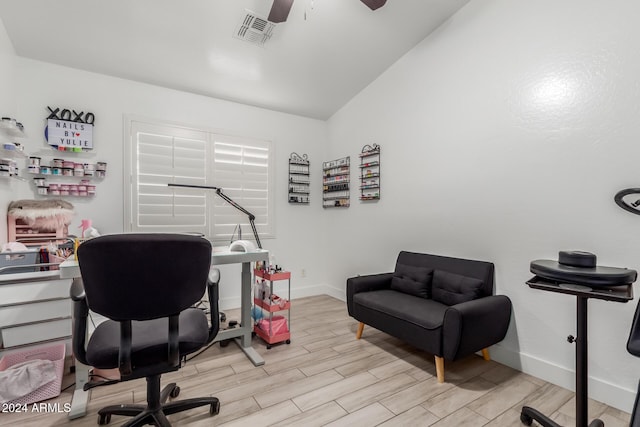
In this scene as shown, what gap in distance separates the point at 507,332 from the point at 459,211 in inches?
40.6

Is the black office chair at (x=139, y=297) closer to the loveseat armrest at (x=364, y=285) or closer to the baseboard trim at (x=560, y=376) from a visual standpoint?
the loveseat armrest at (x=364, y=285)

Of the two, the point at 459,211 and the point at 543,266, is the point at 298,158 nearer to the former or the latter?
the point at 459,211

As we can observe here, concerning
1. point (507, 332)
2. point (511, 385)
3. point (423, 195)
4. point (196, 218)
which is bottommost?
point (511, 385)

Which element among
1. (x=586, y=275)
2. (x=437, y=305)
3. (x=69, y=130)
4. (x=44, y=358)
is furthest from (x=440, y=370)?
(x=69, y=130)

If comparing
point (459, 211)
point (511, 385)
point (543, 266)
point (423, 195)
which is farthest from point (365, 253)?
point (543, 266)

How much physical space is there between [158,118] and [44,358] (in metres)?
2.33

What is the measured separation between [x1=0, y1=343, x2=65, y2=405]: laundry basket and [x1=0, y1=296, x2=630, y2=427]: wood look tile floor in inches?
2.7

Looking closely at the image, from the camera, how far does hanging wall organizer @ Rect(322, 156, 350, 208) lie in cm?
393

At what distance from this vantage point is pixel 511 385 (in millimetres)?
2023

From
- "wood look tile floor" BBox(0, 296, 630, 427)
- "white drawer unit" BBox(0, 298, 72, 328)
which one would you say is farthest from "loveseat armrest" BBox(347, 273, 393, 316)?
"white drawer unit" BBox(0, 298, 72, 328)

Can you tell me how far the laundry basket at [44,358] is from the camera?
1771 mm

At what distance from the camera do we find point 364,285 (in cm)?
280

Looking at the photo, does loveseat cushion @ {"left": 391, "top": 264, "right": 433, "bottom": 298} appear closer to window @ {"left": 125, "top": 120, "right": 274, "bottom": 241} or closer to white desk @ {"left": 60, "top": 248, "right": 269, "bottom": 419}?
white desk @ {"left": 60, "top": 248, "right": 269, "bottom": 419}

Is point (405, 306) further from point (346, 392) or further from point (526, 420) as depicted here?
point (526, 420)
